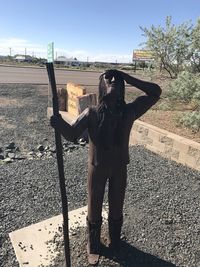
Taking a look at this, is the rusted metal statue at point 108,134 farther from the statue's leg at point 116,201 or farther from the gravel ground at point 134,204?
the gravel ground at point 134,204

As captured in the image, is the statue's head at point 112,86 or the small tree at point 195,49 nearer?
the statue's head at point 112,86

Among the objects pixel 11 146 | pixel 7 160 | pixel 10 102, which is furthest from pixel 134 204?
pixel 10 102

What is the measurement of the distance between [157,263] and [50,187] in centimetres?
239

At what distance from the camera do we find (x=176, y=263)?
365 centimetres

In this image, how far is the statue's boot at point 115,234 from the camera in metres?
3.63

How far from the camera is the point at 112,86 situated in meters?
2.95

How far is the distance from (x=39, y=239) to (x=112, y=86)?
2.20 m

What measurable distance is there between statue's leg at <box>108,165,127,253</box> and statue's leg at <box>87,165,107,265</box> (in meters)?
0.13

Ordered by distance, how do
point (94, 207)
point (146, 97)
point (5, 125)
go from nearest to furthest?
point (146, 97) → point (94, 207) → point (5, 125)

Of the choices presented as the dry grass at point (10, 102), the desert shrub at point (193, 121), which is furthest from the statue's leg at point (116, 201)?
the dry grass at point (10, 102)

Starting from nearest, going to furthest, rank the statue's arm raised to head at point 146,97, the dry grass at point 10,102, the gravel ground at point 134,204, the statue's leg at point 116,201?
the statue's arm raised to head at point 146,97, the statue's leg at point 116,201, the gravel ground at point 134,204, the dry grass at point 10,102

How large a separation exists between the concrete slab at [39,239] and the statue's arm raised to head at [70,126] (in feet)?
4.99

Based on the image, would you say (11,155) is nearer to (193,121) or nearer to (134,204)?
(134,204)

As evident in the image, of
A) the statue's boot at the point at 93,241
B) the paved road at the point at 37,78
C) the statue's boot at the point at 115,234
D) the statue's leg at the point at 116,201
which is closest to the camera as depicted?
the statue's leg at the point at 116,201
